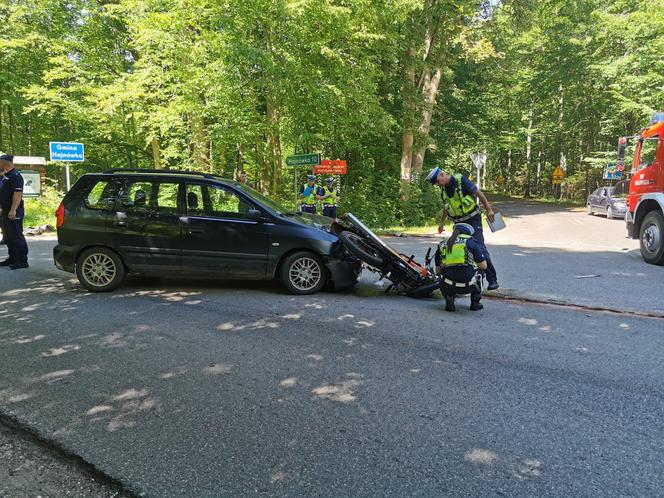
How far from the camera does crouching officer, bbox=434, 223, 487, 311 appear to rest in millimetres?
6277

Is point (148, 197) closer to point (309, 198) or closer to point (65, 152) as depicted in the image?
point (309, 198)

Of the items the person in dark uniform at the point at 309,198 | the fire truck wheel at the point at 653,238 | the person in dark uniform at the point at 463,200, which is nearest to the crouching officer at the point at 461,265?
the person in dark uniform at the point at 463,200

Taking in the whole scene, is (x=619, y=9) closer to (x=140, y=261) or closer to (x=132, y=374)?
(x=140, y=261)

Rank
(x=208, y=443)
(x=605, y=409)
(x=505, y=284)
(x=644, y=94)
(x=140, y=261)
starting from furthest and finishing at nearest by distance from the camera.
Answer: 1. (x=644, y=94)
2. (x=505, y=284)
3. (x=140, y=261)
4. (x=605, y=409)
5. (x=208, y=443)

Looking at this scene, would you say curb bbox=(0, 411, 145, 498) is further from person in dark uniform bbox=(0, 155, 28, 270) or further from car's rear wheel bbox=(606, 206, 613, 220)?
car's rear wheel bbox=(606, 206, 613, 220)

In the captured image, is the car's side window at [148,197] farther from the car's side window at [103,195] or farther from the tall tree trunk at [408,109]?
the tall tree trunk at [408,109]

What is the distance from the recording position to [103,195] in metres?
7.37

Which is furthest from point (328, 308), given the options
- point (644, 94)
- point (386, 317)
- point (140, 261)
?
point (644, 94)

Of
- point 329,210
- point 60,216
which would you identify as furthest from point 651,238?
point 60,216

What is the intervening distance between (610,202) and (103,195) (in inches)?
Result: 946

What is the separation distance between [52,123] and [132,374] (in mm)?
33925

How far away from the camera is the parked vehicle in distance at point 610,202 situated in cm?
2358

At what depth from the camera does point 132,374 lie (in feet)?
13.6

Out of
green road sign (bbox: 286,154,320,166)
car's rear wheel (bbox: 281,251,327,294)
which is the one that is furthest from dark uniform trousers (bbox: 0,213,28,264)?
green road sign (bbox: 286,154,320,166)
